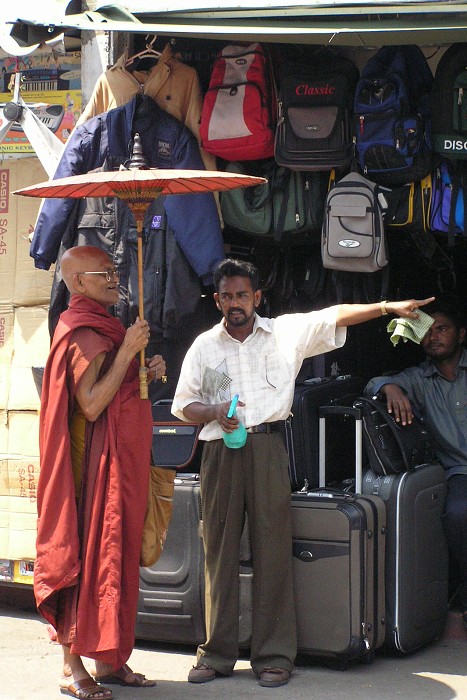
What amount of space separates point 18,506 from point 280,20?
2.94 m

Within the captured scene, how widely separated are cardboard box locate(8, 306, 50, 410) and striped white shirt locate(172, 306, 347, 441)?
1410mm

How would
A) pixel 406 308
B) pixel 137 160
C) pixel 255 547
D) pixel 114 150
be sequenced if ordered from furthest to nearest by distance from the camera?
pixel 114 150 → pixel 137 160 → pixel 255 547 → pixel 406 308

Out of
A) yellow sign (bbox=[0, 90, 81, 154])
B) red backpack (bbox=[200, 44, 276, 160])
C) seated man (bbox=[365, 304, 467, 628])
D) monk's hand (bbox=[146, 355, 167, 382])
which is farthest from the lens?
yellow sign (bbox=[0, 90, 81, 154])

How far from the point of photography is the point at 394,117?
17.8 feet

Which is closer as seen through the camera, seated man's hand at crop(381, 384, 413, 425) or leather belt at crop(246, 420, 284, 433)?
leather belt at crop(246, 420, 284, 433)

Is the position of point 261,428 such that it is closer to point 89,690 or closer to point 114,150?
point 89,690

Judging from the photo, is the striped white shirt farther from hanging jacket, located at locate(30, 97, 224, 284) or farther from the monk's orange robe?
hanging jacket, located at locate(30, 97, 224, 284)

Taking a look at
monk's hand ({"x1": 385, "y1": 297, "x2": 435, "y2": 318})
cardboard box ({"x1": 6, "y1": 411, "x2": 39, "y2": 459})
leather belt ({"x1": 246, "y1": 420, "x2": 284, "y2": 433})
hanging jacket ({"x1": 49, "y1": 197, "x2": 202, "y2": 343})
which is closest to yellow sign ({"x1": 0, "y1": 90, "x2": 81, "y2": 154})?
hanging jacket ({"x1": 49, "y1": 197, "x2": 202, "y2": 343})

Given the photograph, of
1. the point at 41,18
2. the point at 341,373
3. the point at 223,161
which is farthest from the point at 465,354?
the point at 41,18

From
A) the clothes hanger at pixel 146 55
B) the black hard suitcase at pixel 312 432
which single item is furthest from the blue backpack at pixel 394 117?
the clothes hanger at pixel 146 55

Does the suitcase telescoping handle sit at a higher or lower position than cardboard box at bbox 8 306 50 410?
lower

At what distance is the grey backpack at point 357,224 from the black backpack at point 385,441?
67 cm

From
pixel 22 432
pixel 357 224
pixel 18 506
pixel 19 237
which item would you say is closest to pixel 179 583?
pixel 18 506

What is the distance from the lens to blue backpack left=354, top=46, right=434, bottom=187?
540cm
